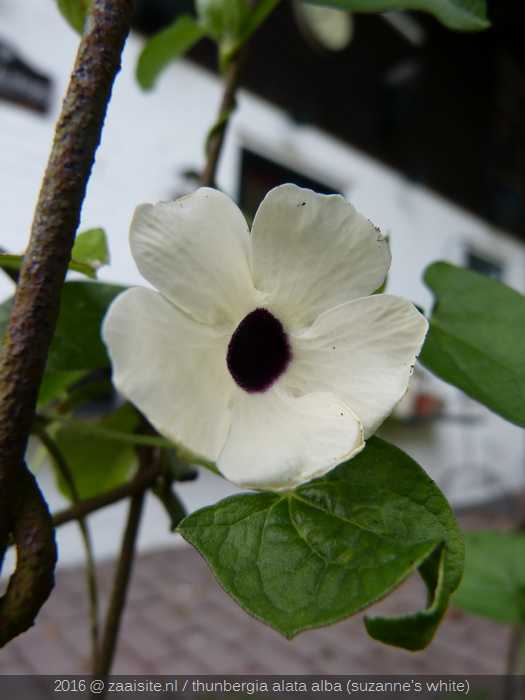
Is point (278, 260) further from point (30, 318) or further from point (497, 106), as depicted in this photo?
point (497, 106)

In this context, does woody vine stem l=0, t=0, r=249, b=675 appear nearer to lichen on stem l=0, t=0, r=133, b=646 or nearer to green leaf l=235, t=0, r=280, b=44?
lichen on stem l=0, t=0, r=133, b=646

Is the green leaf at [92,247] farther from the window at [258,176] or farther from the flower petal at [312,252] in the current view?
the window at [258,176]

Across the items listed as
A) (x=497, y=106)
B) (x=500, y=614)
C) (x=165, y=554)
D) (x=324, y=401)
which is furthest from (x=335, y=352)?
(x=497, y=106)

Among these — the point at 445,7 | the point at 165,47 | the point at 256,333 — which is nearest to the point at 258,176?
the point at 165,47

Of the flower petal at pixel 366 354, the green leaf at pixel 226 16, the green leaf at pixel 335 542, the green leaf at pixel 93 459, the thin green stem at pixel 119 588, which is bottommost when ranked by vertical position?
the green leaf at pixel 93 459

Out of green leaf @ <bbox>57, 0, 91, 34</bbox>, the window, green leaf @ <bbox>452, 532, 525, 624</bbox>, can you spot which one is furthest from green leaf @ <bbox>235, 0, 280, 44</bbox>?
the window

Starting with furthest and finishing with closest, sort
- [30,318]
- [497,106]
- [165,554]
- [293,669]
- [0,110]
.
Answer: [497,106], [165,554], [0,110], [293,669], [30,318]

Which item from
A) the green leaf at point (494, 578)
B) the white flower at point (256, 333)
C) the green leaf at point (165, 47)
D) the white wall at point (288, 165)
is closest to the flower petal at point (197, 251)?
the white flower at point (256, 333)
